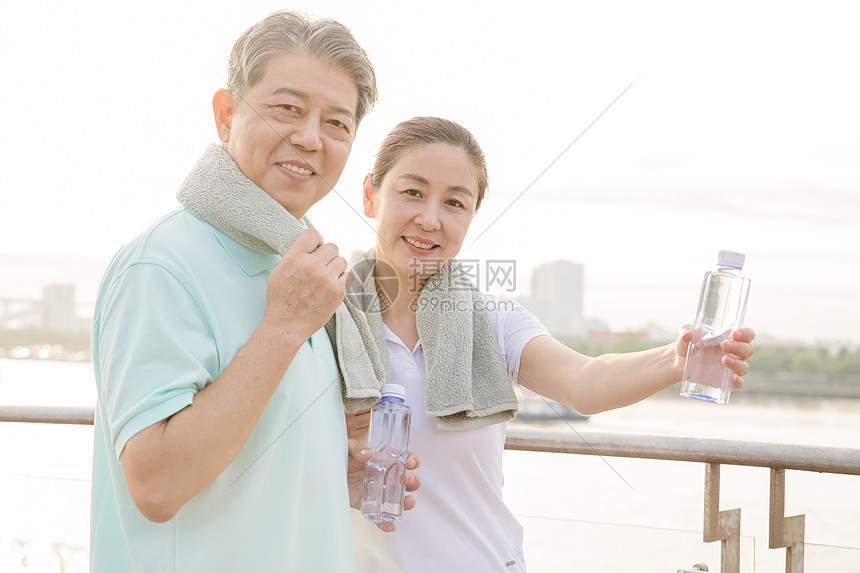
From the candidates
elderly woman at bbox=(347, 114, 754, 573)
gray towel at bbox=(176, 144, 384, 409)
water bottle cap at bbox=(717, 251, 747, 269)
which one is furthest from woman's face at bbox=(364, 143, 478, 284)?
water bottle cap at bbox=(717, 251, 747, 269)

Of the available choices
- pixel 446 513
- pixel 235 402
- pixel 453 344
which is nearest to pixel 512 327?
pixel 453 344

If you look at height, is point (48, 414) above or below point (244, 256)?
below

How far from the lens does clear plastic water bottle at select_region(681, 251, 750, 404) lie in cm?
110

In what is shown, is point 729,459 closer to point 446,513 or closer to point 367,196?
point 446,513

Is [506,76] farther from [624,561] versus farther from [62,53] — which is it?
[624,561]

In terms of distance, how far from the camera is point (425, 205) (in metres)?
1.37

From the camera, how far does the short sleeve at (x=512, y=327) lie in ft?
4.54

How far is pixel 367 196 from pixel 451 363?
0.40 metres

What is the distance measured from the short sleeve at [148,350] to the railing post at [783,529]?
1215mm

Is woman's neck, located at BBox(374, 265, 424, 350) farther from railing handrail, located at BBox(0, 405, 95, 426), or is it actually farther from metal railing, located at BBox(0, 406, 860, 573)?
railing handrail, located at BBox(0, 405, 95, 426)

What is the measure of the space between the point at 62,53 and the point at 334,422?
112cm

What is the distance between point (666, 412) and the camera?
23.2 meters

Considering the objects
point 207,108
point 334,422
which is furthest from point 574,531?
point 207,108

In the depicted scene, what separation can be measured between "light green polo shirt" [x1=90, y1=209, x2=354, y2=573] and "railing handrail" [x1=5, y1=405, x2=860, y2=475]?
72 cm
